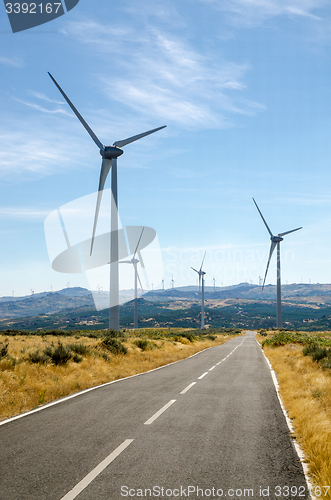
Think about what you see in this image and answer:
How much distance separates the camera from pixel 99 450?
22.5 feet

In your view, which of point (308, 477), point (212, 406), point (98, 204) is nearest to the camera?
point (308, 477)

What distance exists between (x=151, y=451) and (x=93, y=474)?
1.39m

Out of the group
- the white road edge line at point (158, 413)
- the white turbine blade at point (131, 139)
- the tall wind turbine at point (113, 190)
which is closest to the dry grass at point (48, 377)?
the white road edge line at point (158, 413)

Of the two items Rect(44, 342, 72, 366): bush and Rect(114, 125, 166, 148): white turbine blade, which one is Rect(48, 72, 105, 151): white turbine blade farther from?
Rect(44, 342, 72, 366): bush

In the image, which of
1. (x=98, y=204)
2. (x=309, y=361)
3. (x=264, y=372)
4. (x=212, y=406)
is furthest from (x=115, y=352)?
(x=98, y=204)

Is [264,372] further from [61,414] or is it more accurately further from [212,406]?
[61,414]

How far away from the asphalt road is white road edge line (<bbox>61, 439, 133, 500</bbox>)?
0.05 ft

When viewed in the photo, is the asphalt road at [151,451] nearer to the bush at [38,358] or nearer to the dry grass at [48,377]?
the dry grass at [48,377]

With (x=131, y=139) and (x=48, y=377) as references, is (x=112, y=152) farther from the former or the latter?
(x=48, y=377)

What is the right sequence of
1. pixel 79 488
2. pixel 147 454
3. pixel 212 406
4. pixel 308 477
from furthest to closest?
pixel 212 406, pixel 147 454, pixel 308 477, pixel 79 488

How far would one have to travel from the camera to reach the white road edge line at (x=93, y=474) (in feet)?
16.7

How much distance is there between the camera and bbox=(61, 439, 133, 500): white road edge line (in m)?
5.09

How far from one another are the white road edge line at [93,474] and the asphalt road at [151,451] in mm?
16

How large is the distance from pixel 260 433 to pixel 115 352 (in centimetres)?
1682
